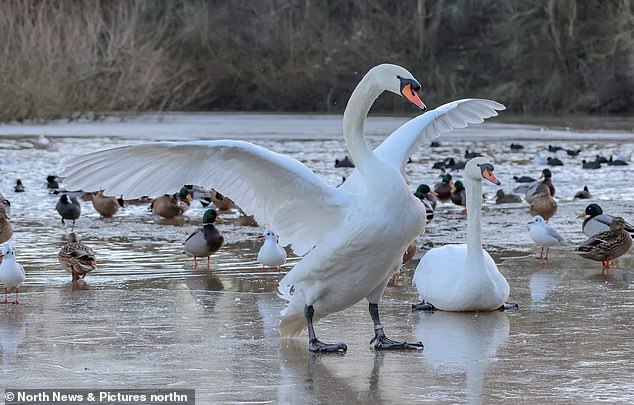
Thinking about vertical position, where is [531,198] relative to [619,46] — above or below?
below

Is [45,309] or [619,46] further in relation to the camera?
[619,46]

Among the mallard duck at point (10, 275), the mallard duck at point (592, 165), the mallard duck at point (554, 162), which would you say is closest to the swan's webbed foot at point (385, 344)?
the mallard duck at point (10, 275)

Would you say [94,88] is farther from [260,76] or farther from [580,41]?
[580,41]

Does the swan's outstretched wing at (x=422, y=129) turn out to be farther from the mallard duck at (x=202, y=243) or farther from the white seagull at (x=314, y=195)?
the mallard duck at (x=202, y=243)

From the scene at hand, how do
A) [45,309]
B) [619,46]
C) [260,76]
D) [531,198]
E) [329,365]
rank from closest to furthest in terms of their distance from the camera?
1. [329,365]
2. [45,309]
3. [531,198]
4. [619,46]
5. [260,76]

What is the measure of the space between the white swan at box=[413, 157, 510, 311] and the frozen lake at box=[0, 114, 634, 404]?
0.35 feet

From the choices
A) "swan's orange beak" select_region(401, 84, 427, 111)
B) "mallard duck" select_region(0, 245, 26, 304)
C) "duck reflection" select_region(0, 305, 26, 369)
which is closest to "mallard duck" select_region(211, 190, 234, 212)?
"mallard duck" select_region(0, 245, 26, 304)

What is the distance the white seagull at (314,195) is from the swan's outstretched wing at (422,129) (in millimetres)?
178

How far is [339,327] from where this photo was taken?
24.5ft

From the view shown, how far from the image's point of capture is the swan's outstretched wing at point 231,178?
21.3 feet

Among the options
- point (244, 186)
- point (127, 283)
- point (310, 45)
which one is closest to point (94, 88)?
point (310, 45)

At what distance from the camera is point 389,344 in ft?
21.7

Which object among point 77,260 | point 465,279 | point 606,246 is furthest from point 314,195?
point 606,246

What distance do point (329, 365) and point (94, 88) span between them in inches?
1351
